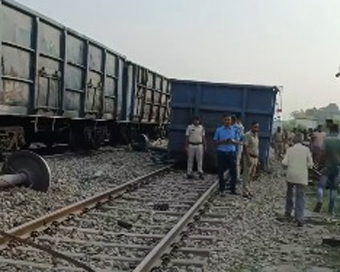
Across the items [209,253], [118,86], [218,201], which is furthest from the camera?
[118,86]

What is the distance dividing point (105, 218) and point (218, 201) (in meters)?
3.73

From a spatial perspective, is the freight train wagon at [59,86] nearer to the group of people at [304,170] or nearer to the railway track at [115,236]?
the railway track at [115,236]

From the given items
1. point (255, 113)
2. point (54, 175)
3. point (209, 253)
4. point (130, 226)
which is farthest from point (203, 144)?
point (209, 253)

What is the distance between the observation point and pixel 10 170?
1119 cm

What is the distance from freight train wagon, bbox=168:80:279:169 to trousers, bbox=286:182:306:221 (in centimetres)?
681

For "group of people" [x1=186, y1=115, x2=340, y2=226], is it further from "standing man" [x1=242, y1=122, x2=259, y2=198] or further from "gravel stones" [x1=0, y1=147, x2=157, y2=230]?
"gravel stones" [x1=0, y1=147, x2=157, y2=230]

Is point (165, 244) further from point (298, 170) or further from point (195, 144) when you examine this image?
point (195, 144)

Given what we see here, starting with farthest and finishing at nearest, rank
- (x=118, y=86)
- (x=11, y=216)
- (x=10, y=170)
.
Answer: (x=118, y=86) < (x=10, y=170) < (x=11, y=216)

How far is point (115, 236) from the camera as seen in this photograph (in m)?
8.28

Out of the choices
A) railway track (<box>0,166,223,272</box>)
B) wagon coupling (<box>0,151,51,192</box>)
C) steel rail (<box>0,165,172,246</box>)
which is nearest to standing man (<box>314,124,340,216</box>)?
railway track (<box>0,166,223,272</box>)

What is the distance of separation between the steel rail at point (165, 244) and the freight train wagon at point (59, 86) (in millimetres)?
5382

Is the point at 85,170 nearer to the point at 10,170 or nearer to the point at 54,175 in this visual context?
the point at 54,175

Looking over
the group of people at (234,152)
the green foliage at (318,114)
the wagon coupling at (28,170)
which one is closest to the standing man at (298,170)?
the group of people at (234,152)

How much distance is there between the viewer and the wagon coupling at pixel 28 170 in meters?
10.9
